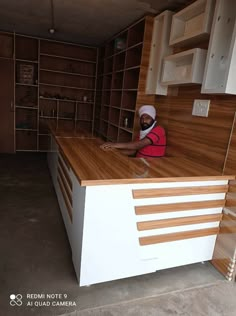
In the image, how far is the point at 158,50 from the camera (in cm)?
252

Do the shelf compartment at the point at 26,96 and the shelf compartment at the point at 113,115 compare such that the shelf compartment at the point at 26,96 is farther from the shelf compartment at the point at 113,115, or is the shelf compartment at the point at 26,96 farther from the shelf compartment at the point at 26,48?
the shelf compartment at the point at 113,115

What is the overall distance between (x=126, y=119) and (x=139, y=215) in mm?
2181

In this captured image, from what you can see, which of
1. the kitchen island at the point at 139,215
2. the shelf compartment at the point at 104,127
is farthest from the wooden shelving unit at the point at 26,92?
the kitchen island at the point at 139,215

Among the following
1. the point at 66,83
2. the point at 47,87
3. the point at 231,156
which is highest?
the point at 66,83

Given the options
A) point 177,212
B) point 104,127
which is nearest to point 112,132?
point 104,127

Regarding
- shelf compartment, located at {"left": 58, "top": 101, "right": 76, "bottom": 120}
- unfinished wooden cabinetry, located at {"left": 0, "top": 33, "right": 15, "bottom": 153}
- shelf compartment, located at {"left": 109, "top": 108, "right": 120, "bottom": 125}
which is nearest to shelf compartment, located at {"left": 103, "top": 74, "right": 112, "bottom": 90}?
shelf compartment, located at {"left": 109, "top": 108, "right": 120, "bottom": 125}

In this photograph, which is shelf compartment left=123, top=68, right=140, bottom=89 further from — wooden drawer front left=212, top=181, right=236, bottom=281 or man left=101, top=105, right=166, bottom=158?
wooden drawer front left=212, top=181, right=236, bottom=281

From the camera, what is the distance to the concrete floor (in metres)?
1.39

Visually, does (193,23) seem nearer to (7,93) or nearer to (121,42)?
(121,42)

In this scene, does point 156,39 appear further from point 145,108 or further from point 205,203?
point 205,203

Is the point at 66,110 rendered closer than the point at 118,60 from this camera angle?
No

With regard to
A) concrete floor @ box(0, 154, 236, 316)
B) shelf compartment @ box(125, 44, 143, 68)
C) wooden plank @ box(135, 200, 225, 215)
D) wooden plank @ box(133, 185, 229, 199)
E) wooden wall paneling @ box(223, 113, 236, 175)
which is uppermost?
shelf compartment @ box(125, 44, 143, 68)

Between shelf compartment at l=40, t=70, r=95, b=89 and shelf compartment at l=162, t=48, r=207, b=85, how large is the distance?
305 cm

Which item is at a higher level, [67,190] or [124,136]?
[124,136]
